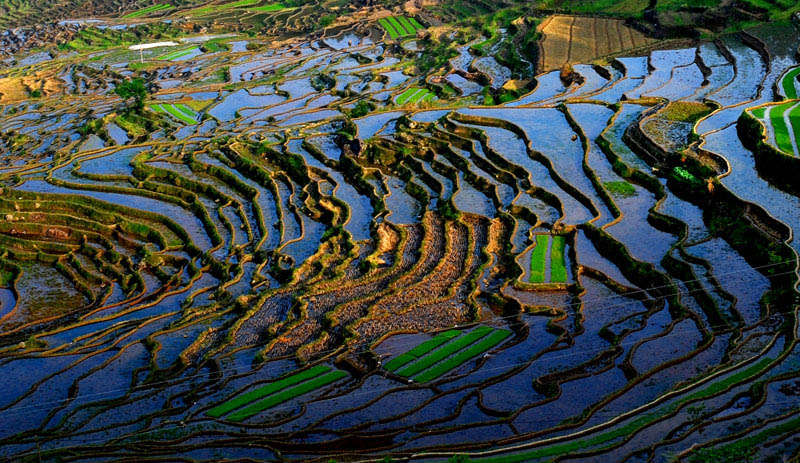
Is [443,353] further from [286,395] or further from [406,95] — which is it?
[406,95]

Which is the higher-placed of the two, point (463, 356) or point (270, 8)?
point (270, 8)

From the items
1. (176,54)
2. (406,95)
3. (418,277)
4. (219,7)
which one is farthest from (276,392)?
(219,7)

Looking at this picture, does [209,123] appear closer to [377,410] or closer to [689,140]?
[689,140]

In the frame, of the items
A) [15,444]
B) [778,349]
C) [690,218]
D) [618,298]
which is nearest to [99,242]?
[15,444]

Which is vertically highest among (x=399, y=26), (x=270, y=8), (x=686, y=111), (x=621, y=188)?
(x=270, y=8)

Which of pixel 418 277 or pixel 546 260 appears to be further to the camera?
pixel 546 260

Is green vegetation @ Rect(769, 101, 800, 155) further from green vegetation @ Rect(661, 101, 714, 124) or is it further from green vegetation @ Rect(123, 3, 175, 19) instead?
green vegetation @ Rect(123, 3, 175, 19)
